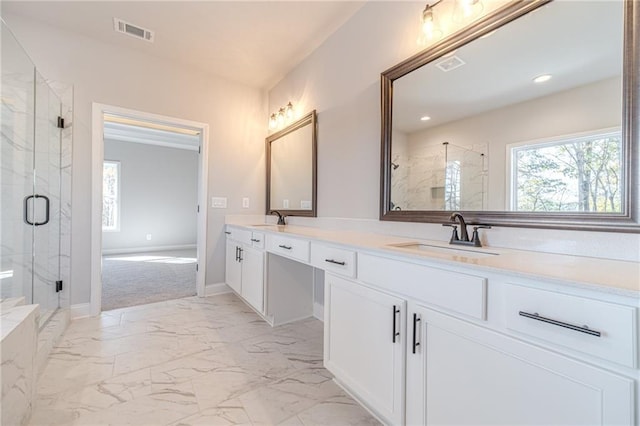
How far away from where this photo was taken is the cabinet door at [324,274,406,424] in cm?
120

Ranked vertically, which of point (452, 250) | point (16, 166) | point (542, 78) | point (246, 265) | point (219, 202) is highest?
point (542, 78)

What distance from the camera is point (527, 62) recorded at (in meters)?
1.27

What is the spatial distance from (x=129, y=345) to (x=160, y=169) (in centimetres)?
553

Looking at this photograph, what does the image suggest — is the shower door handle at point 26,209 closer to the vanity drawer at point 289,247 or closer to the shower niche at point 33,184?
the shower niche at point 33,184

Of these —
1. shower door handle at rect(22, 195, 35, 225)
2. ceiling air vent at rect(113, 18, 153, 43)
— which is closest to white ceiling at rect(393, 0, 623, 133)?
ceiling air vent at rect(113, 18, 153, 43)

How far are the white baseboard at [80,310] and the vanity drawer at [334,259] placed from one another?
238 centimetres

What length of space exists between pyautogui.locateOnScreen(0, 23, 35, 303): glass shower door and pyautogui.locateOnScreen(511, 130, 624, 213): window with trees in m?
3.32

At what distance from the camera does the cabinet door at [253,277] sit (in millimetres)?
2422

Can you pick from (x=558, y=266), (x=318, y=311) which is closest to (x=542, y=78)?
(x=558, y=266)

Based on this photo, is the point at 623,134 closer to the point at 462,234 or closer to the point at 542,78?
the point at 542,78

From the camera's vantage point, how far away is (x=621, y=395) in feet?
2.16

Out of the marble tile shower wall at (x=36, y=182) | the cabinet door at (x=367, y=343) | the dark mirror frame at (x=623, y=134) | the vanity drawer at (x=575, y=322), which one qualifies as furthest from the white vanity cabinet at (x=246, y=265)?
the vanity drawer at (x=575, y=322)

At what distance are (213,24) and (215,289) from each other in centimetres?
274

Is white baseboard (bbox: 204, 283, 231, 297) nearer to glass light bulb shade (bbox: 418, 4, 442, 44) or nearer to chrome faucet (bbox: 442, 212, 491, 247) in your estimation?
chrome faucet (bbox: 442, 212, 491, 247)
